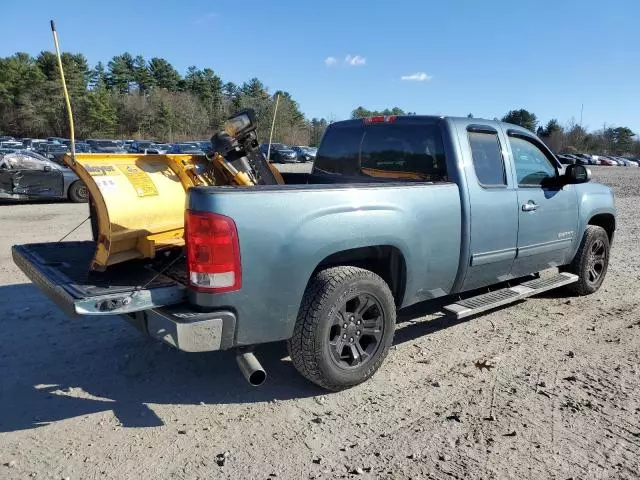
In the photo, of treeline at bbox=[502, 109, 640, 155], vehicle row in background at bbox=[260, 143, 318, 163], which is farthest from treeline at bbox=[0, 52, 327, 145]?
treeline at bbox=[502, 109, 640, 155]

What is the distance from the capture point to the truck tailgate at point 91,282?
2.89m

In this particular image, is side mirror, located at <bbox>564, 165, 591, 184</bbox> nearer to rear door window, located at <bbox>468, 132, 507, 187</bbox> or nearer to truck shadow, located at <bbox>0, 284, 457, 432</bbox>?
rear door window, located at <bbox>468, 132, 507, 187</bbox>

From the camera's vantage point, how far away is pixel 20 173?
42.1ft

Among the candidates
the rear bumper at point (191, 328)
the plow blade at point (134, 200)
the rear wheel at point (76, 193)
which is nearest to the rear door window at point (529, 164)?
the plow blade at point (134, 200)

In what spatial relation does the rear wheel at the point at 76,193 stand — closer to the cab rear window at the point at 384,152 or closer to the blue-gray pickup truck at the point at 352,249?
the blue-gray pickup truck at the point at 352,249

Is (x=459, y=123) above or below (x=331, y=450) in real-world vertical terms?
above

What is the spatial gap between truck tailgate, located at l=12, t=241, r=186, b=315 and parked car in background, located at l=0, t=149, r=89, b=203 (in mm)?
9525

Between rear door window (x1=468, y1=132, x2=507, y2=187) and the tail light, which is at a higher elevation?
rear door window (x1=468, y1=132, x2=507, y2=187)

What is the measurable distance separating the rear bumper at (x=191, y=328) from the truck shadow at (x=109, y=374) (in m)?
0.61

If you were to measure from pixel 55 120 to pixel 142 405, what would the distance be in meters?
83.6

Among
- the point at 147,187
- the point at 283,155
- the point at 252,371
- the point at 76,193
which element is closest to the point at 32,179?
the point at 76,193

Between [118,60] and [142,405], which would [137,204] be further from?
[118,60]

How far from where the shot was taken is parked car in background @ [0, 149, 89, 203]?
12.8 meters

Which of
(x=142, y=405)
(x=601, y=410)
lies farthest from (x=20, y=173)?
(x=601, y=410)
